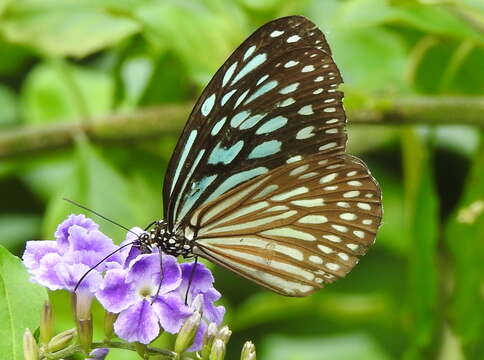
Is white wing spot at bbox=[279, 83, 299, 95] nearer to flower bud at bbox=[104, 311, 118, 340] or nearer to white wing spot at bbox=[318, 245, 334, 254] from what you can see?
white wing spot at bbox=[318, 245, 334, 254]

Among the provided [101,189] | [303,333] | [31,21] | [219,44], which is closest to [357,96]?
[219,44]

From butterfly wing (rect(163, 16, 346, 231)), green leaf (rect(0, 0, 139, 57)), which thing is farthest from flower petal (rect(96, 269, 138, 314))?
green leaf (rect(0, 0, 139, 57))

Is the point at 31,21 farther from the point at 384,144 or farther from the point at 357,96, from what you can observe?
the point at 384,144

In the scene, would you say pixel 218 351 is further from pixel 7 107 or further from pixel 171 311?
pixel 7 107

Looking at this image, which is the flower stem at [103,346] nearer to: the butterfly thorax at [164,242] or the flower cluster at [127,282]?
the flower cluster at [127,282]

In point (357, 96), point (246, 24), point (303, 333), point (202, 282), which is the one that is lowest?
point (303, 333)

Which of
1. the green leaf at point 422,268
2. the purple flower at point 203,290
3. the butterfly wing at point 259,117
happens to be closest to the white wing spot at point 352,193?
the butterfly wing at point 259,117

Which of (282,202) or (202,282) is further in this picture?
(282,202)
